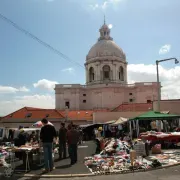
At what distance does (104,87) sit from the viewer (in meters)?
64.2

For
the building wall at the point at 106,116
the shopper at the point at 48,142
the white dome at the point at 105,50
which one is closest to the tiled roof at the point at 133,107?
the building wall at the point at 106,116

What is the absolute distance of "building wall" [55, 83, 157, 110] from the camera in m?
64.0

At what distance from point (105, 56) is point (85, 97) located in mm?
10088

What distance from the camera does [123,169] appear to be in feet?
35.9

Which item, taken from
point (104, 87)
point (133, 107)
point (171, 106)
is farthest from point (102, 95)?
point (171, 106)

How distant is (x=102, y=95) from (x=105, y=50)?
1111cm

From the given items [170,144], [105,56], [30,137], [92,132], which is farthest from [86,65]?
[170,144]

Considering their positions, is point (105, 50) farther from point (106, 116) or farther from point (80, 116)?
point (106, 116)

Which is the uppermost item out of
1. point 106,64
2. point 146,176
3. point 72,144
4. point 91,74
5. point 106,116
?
point 106,64

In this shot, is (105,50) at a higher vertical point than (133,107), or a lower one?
higher

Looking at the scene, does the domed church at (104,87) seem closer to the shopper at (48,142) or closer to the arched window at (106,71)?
the arched window at (106,71)

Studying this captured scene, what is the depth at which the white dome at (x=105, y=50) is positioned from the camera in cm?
6875

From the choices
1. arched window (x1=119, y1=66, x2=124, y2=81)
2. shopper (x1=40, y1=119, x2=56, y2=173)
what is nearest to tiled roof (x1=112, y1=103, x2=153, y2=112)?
arched window (x1=119, y1=66, x2=124, y2=81)

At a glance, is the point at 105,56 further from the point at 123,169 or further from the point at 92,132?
the point at 123,169
